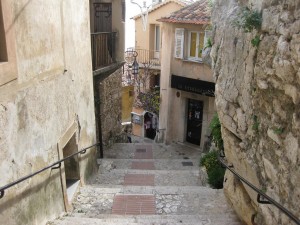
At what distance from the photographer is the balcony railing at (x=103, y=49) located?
1070 cm

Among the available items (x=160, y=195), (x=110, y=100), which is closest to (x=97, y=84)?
(x=110, y=100)

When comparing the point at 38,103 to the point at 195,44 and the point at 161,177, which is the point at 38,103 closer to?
the point at 161,177

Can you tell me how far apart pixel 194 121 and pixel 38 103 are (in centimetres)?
1073

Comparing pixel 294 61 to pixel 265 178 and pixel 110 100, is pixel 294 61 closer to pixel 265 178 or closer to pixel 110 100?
pixel 265 178

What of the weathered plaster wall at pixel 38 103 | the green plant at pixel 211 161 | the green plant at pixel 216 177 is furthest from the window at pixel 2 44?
the green plant at pixel 211 161

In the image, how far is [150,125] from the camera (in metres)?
20.6

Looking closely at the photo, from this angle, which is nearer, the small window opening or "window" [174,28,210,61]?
the small window opening

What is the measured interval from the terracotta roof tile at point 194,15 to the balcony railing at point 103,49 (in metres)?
2.86

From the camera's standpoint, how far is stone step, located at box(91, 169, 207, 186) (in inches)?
349

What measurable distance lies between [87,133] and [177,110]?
7.34 m

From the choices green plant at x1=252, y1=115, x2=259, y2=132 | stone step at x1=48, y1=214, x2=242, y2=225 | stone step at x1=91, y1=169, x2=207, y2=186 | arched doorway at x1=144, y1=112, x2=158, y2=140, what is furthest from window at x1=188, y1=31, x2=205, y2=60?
green plant at x1=252, y1=115, x2=259, y2=132

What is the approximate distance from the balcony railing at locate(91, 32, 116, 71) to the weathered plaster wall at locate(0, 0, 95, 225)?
3.49 m

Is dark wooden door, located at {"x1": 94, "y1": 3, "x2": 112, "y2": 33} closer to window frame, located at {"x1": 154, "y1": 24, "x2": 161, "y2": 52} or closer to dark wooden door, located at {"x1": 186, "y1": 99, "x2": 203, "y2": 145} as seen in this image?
dark wooden door, located at {"x1": 186, "y1": 99, "x2": 203, "y2": 145}

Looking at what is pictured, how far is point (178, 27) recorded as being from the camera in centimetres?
1362
